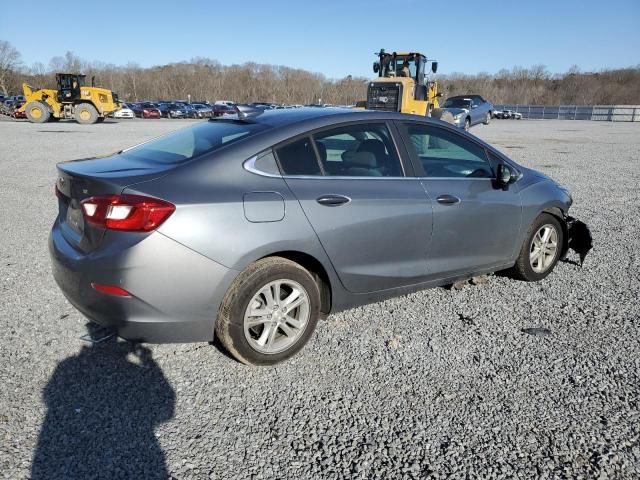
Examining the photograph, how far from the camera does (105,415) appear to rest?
2625 millimetres

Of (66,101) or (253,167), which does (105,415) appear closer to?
(253,167)

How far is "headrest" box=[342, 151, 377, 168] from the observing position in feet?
11.4

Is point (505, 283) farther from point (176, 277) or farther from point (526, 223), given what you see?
point (176, 277)

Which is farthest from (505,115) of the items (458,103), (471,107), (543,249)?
(543,249)

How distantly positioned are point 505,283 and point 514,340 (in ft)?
3.92

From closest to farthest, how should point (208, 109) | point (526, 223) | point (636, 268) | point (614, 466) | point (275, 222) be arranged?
point (614, 466) < point (275, 222) < point (526, 223) < point (636, 268) < point (208, 109)

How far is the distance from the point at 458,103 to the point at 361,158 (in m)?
28.3

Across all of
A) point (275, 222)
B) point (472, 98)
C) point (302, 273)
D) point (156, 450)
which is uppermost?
point (472, 98)

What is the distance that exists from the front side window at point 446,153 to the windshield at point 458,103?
26.7 m

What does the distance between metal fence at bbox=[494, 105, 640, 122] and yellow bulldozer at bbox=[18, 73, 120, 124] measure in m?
51.3

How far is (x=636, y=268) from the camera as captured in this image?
501 centimetres

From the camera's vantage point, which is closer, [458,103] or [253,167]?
[253,167]

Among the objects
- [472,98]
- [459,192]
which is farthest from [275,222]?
[472,98]

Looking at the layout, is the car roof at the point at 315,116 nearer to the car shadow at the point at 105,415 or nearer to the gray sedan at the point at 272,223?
the gray sedan at the point at 272,223
